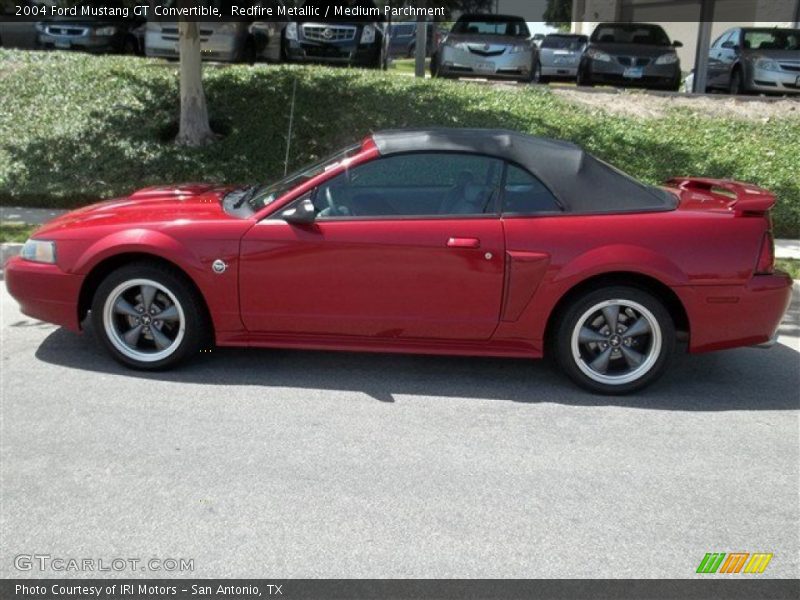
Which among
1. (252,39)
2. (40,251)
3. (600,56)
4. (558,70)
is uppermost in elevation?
(252,39)

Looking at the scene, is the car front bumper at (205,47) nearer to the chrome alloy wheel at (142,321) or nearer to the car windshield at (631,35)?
the car windshield at (631,35)

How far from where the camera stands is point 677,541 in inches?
143

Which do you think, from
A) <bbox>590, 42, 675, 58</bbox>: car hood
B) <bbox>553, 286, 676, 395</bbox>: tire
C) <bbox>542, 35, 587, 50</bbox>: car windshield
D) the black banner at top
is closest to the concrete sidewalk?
the black banner at top

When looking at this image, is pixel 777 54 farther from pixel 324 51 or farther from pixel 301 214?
pixel 301 214

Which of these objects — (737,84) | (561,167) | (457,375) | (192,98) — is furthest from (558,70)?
(457,375)

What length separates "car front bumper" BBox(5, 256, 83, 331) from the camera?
5.29m

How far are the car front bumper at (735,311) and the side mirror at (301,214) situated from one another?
217cm

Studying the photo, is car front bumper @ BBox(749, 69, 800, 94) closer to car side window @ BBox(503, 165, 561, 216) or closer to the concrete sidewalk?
the concrete sidewalk

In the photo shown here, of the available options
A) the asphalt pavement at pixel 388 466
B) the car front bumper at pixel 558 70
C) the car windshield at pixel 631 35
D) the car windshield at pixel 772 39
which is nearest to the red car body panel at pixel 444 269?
the asphalt pavement at pixel 388 466

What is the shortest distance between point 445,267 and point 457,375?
84 centimetres

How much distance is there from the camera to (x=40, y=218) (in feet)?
29.7

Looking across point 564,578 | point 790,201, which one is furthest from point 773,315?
point 790,201
